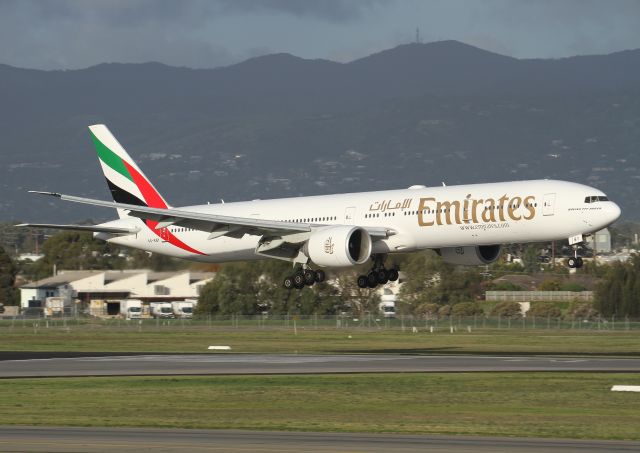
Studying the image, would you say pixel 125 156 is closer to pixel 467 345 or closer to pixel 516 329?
pixel 467 345

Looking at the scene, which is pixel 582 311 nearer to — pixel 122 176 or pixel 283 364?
pixel 122 176

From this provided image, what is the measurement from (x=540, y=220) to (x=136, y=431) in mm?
31129

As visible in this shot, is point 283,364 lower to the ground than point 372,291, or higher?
lower

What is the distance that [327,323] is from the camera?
3922 inches

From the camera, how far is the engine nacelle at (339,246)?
6078cm

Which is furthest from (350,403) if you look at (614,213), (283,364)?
A: (614,213)

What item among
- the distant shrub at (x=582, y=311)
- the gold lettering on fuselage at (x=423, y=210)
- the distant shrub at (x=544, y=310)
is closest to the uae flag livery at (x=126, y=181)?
the gold lettering on fuselage at (x=423, y=210)

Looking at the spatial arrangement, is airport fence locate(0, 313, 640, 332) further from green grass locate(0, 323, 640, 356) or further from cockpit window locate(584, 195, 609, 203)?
cockpit window locate(584, 195, 609, 203)

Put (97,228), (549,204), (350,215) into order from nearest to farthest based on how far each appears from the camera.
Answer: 1. (549,204)
2. (350,215)
3. (97,228)

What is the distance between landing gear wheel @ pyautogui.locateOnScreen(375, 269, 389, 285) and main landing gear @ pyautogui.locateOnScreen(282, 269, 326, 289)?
14.5 feet

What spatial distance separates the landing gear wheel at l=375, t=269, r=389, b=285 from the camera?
6669 centimetres

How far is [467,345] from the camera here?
70688mm

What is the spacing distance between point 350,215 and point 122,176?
1621cm

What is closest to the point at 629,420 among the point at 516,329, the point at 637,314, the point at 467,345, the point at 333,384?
the point at 333,384
